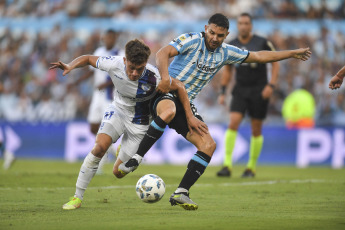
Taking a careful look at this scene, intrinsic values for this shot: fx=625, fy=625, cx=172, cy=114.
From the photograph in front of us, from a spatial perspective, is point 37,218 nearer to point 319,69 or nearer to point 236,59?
point 236,59

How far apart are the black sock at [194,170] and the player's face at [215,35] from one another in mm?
1259

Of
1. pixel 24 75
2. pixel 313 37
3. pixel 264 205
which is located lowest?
pixel 24 75

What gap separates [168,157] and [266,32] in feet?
18.3

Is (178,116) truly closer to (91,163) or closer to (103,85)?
(91,163)

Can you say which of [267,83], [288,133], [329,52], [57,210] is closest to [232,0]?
[329,52]

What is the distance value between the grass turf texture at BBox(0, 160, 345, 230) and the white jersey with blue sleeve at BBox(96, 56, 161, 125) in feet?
3.63

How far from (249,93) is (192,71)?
182 inches

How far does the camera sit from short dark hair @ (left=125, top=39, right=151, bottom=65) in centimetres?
665

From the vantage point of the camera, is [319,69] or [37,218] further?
[319,69]

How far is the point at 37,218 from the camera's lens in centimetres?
605

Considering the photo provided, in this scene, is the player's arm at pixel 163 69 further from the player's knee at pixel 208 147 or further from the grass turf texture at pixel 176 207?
the grass turf texture at pixel 176 207

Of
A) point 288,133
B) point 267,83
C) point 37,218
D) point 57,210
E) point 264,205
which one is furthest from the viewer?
point 288,133

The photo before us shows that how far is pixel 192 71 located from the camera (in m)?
7.40

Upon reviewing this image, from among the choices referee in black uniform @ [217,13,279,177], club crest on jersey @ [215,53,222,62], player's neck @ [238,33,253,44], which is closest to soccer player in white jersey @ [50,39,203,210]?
club crest on jersey @ [215,53,222,62]
